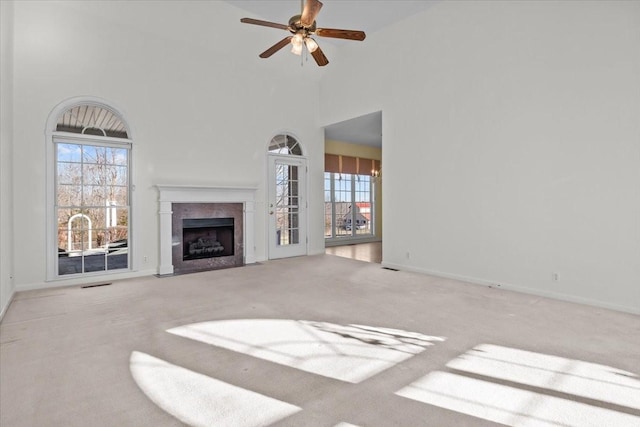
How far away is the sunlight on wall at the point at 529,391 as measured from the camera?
178 cm

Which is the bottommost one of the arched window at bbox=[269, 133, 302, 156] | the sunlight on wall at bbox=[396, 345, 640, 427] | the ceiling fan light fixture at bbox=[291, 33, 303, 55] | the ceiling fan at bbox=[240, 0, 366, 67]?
the sunlight on wall at bbox=[396, 345, 640, 427]

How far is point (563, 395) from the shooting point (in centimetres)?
198

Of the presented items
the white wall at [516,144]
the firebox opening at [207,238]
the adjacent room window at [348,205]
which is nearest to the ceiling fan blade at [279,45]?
the white wall at [516,144]

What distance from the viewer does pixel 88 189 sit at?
486cm

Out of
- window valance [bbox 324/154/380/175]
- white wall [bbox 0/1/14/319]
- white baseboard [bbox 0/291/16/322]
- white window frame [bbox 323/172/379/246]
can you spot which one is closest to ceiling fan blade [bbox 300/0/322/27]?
white wall [bbox 0/1/14/319]

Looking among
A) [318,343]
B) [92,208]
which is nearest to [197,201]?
[92,208]

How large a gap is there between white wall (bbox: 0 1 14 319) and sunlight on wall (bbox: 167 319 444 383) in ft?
7.25

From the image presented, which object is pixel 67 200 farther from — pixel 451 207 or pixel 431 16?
pixel 431 16

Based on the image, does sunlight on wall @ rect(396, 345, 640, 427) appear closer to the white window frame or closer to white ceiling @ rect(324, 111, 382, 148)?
white ceiling @ rect(324, 111, 382, 148)

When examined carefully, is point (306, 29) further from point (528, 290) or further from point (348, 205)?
point (348, 205)

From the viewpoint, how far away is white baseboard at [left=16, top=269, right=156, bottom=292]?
434 centimetres

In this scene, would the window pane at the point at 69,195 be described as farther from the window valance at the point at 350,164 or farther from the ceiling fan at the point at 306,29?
the window valance at the point at 350,164

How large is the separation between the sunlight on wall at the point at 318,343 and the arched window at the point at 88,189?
2.80m

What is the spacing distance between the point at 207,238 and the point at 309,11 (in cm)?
418
